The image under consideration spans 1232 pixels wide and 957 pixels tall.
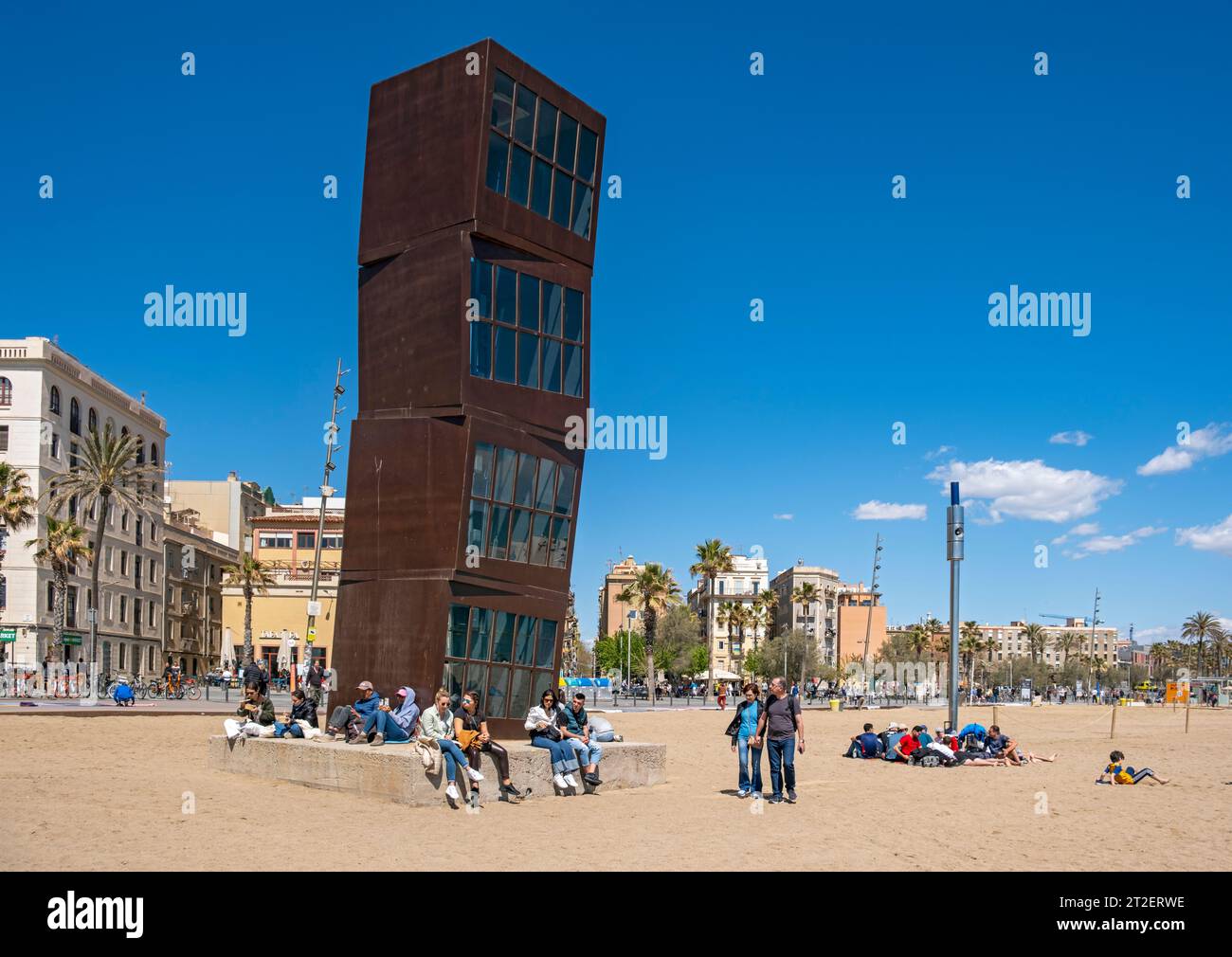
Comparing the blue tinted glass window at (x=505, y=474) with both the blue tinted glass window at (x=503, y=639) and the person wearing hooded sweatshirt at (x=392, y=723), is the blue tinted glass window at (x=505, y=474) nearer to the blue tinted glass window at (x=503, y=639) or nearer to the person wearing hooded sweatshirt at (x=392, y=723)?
the blue tinted glass window at (x=503, y=639)

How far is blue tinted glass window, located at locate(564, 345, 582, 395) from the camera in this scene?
20.3 metres

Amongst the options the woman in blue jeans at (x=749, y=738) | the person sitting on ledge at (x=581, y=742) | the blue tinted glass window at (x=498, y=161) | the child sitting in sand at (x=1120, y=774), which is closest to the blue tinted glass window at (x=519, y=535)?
the person sitting on ledge at (x=581, y=742)

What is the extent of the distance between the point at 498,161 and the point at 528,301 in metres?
2.34

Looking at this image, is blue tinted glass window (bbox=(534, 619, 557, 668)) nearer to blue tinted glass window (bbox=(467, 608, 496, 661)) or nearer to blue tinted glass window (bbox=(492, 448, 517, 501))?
blue tinted glass window (bbox=(467, 608, 496, 661))

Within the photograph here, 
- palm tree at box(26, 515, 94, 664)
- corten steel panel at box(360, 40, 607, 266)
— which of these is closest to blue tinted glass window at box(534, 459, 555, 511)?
corten steel panel at box(360, 40, 607, 266)

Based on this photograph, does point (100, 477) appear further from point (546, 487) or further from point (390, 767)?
point (390, 767)

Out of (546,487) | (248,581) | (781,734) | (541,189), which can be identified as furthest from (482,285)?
(248,581)

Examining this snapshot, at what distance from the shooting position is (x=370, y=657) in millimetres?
18469

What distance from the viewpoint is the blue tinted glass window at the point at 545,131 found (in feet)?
65.1

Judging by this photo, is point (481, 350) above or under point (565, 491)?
above

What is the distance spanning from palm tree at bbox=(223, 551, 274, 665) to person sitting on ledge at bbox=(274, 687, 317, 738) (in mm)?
42325

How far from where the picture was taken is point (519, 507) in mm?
19312
